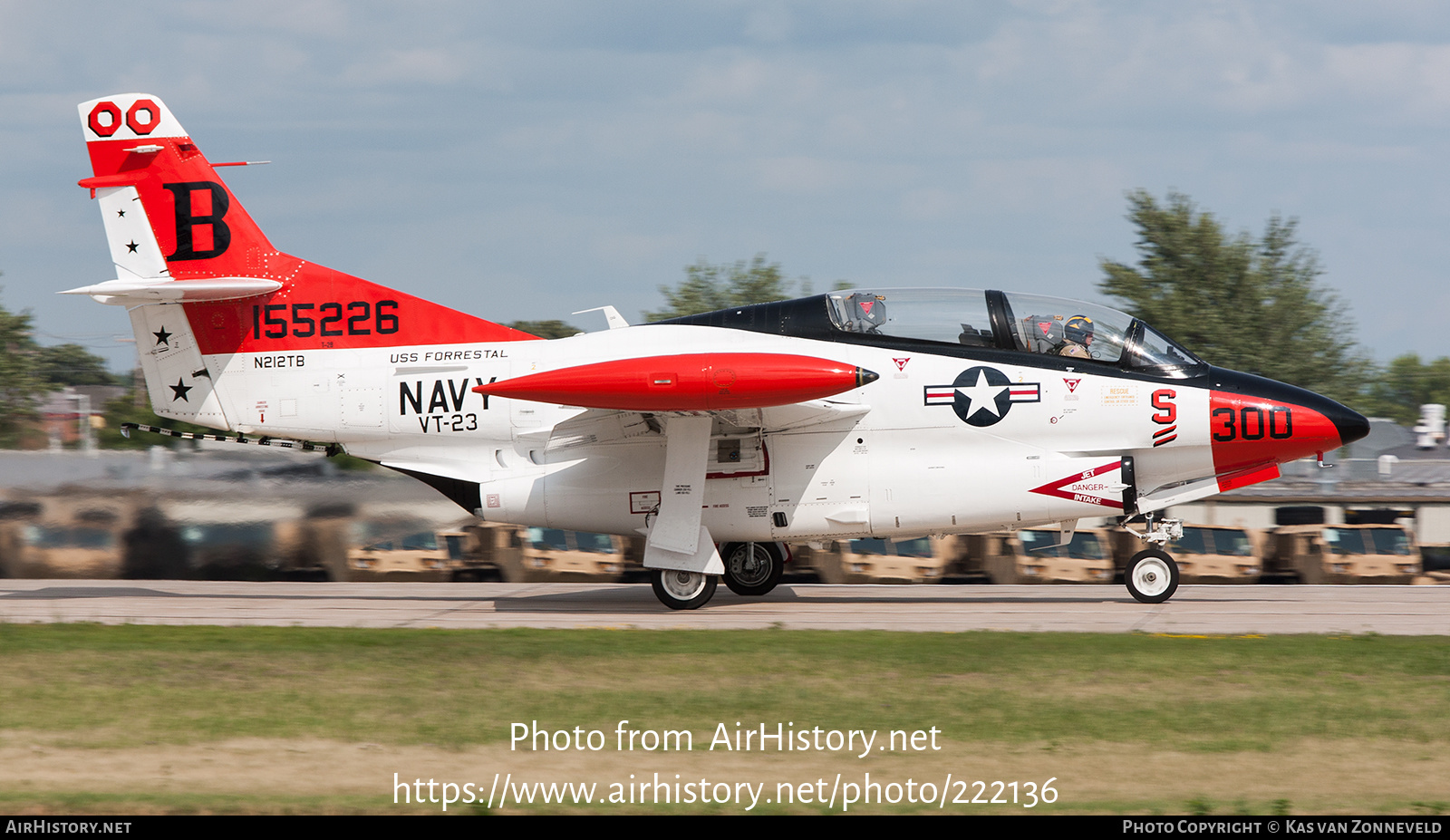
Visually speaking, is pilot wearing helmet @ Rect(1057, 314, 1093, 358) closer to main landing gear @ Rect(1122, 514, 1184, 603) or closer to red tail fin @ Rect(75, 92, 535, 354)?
main landing gear @ Rect(1122, 514, 1184, 603)

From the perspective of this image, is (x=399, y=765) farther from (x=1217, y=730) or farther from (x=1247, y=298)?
(x=1247, y=298)

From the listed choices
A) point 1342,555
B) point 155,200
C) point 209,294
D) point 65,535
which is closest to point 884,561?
point 1342,555

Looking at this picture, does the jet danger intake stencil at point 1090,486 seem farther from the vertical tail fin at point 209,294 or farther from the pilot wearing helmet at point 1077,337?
the vertical tail fin at point 209,294

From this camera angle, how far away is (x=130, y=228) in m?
15.2

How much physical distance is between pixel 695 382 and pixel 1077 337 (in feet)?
14.2

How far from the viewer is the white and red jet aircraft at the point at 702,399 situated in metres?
13.8

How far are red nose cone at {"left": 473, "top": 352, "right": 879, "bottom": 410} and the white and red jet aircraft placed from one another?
3 centimetres

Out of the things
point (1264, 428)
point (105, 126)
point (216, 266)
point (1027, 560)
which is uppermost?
point (105, 126)

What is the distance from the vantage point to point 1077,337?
14.0 meters

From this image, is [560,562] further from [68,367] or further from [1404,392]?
[1404,392]

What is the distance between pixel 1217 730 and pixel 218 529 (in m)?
15.5

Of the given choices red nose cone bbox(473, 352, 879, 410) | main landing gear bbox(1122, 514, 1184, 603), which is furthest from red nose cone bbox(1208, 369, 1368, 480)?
red nose cone bbox(473, 352, 879, 410)

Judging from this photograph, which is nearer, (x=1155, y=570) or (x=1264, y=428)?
(x=1264, y=428)

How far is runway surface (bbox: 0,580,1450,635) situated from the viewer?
13.1m
